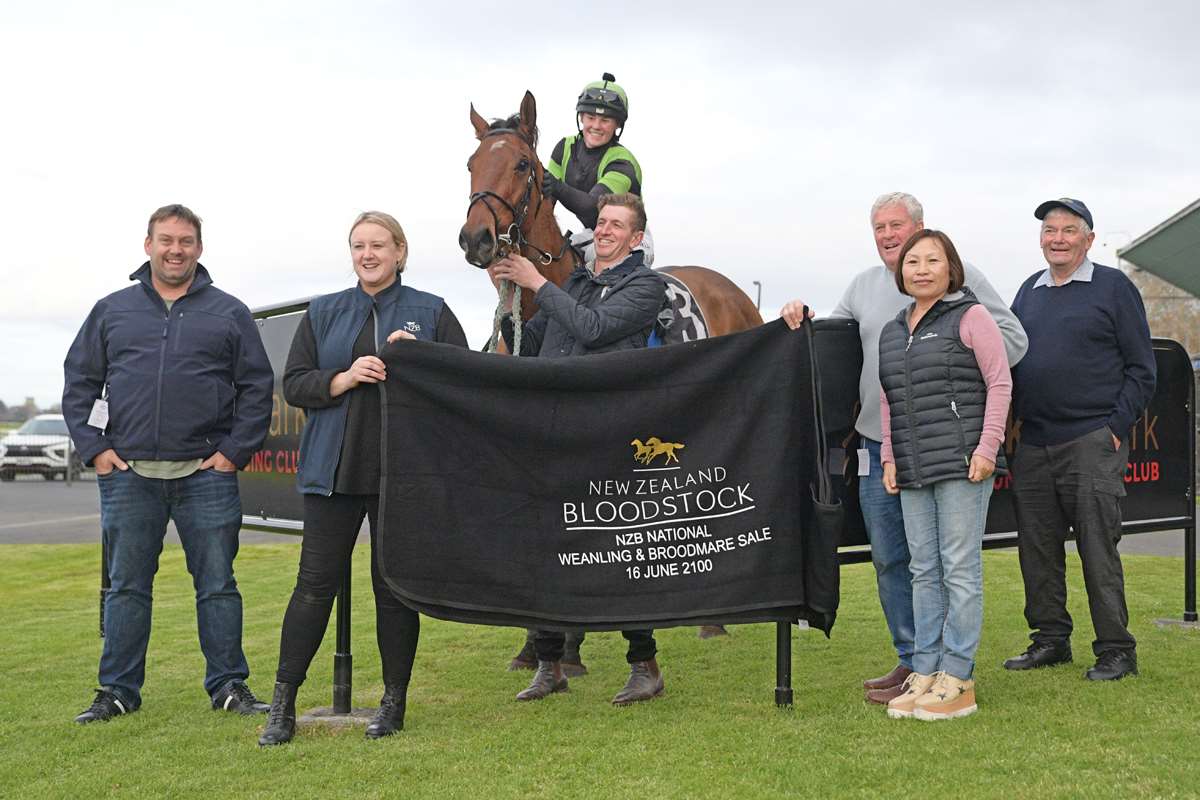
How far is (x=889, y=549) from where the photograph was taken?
4.86m

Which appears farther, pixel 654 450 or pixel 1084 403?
pixel 1084 403

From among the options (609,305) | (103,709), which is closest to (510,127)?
(609,305)

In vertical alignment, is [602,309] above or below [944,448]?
above

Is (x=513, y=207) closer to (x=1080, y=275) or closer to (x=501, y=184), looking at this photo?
(x=501, y=184)

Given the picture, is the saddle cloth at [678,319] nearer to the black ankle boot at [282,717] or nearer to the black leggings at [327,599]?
the black leggings at [327,599]

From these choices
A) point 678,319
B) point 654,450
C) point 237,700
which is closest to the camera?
point 654,450

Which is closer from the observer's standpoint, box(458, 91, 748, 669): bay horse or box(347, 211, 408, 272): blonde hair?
box(347, 211, 408, 272): blonde hair

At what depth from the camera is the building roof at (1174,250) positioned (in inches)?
726

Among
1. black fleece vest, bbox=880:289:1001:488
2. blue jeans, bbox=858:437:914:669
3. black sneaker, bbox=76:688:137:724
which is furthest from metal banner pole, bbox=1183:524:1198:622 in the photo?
black sneaker, bbox=76:688:137:724

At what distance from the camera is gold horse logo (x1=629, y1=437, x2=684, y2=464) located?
4414mm

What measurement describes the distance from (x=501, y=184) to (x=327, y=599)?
2.25 m

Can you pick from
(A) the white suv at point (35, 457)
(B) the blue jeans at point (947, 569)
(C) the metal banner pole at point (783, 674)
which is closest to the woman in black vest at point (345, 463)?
(C) the metal banner pole at point (783, 674)

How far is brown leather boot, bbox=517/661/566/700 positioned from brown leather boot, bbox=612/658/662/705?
1.15 feet

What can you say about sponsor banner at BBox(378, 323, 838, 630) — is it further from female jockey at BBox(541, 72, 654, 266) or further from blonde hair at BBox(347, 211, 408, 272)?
female jockey at BBox(541, 72, 654, 266)
